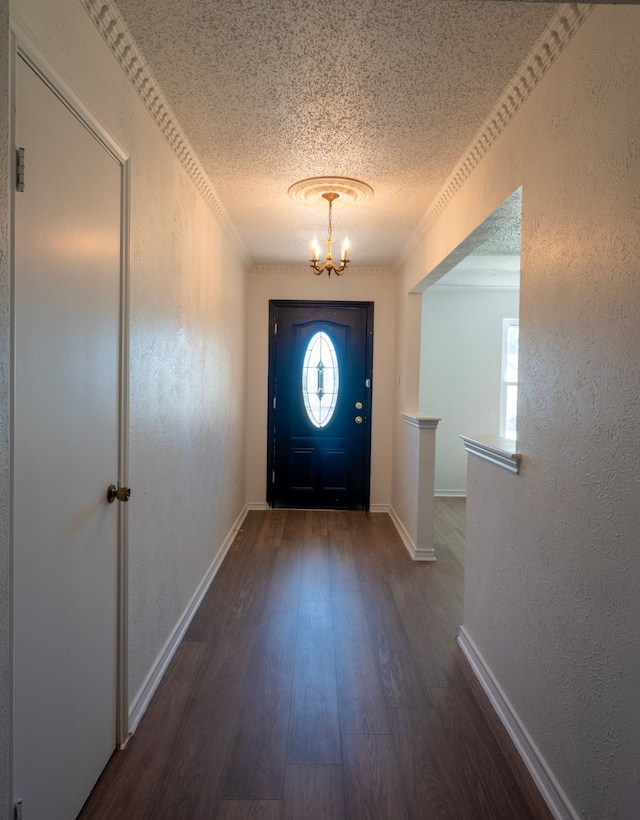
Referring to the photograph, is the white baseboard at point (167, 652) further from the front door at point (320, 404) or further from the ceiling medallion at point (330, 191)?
the ceiling medallion at point (330, 191)

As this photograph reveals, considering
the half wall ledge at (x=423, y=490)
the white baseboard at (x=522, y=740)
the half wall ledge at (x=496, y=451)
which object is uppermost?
the half wall ledge at (x=496, y=451)

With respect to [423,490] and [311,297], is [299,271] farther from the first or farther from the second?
[423,490]

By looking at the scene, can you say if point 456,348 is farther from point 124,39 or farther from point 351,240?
point 124,39

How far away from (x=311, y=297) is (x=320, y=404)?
1092 mm

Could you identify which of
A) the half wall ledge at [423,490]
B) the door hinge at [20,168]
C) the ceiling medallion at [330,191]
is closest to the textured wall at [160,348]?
the door hinge at [20,168]

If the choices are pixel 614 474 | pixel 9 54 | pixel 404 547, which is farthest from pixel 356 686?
pixel 9 54

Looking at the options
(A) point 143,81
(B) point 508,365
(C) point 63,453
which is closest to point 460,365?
(B) point 508,365

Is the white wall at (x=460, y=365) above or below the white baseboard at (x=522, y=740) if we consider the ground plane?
above

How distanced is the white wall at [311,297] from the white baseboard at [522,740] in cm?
298

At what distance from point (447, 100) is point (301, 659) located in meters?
2.53

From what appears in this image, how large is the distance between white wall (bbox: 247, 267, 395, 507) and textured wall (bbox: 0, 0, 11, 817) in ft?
Answer: 13.5

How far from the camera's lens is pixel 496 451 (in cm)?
213

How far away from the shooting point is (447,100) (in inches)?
81.6

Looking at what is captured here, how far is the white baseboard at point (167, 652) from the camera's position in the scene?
1977mm
